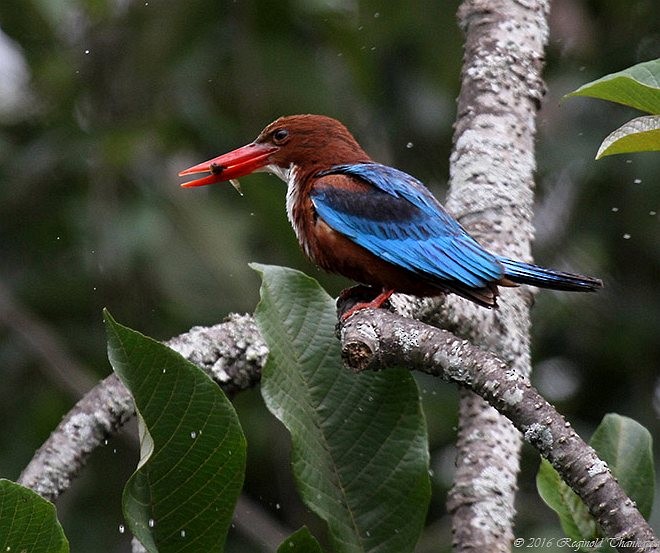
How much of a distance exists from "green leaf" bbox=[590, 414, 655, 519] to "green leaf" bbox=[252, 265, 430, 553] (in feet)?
1.18

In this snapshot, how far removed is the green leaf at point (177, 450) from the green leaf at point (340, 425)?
0.20 m

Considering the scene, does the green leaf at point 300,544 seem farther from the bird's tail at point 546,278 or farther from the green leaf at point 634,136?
the bird's tail at point 546,278

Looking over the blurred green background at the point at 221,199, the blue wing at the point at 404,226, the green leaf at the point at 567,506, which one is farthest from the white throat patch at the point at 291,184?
the green leaf at the point at 567,506

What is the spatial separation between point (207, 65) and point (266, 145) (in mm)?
2062

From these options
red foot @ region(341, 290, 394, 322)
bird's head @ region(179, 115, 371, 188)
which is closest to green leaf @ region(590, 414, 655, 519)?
red foot @ region(341, 290, 394, 322)

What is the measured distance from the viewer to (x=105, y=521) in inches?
192

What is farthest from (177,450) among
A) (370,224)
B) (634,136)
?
(370,224)

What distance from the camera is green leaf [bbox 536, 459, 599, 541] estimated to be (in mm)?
2311

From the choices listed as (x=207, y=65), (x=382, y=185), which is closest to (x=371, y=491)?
(x=382, y=185)

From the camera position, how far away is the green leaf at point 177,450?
6.63 ft

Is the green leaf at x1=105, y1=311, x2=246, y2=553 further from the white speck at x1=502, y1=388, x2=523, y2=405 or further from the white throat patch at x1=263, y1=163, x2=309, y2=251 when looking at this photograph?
the white throat patch at x1=263, y1=163, x2=309, y2=251

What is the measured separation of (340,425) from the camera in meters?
2.35

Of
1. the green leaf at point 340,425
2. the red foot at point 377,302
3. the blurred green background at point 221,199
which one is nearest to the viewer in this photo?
the green leaf at point 340,425

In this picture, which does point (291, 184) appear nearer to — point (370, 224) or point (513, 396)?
point (370, 224)
